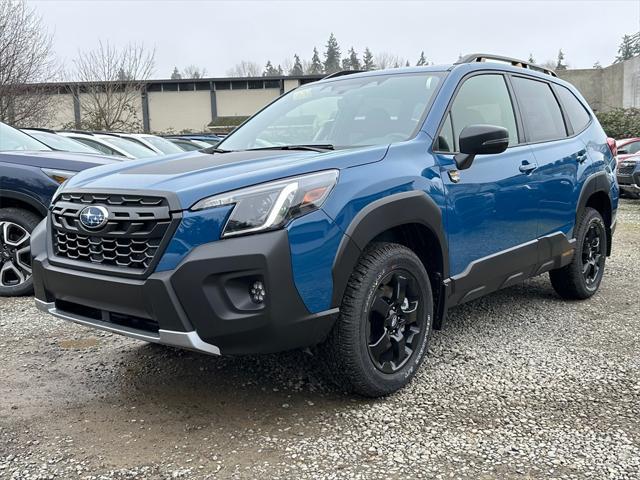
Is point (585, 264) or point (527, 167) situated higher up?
point (527, 167)

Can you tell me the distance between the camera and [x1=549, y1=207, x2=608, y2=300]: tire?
500 cm

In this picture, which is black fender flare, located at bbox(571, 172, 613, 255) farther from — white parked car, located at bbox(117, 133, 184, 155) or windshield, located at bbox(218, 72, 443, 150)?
white parked car, located at bbox(117, 133, 184, 155)

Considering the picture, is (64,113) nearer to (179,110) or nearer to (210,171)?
(179,110)

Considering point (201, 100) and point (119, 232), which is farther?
point (201, 100)

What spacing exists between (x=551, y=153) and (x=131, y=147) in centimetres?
741

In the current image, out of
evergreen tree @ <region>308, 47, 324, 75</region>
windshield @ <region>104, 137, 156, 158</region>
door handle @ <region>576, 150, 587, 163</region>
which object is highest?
evergreen tree @ <region>308, 47, 324, 75</region>

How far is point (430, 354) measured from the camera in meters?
3.93

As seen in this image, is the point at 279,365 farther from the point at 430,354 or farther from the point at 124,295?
the point at 124,295

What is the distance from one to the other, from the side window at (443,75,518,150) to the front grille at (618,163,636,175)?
1033 cm

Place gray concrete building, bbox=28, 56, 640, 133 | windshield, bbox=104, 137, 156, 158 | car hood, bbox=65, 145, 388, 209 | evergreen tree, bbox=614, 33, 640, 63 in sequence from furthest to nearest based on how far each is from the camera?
evergreen tree, bbox=614, 33, 640, 63, gray concrete building, bbox=28, 56, 640, 133, windshield, bbox=104, 137, 156, 158, car hood, bbox=65, 145, 388, 209

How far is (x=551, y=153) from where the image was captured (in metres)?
4.49

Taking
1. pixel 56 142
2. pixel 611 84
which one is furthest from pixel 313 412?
pixel 611 84

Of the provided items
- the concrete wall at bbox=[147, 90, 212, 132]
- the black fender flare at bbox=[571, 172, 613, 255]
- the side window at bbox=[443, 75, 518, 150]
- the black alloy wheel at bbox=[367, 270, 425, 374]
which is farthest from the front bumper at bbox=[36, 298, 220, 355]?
the concrete wall at bbox=[147, 90, 212, 132]

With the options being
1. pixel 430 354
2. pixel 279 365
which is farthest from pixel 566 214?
pixel 279 365
